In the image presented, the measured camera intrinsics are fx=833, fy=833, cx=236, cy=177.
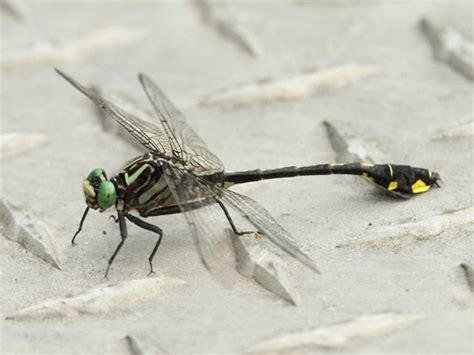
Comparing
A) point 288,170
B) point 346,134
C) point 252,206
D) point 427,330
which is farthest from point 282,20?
point 427,330

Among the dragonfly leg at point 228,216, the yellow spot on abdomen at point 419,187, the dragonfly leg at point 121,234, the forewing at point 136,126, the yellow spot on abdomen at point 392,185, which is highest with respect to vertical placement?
the forewing at point 136,126

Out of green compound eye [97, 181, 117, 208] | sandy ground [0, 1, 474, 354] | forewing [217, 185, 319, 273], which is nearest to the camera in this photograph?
sandy ground [0, 1, 474, 354]

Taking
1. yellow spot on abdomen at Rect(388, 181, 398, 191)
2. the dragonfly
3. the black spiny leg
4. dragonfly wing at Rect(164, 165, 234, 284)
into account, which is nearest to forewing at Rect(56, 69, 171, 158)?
the dragonfly

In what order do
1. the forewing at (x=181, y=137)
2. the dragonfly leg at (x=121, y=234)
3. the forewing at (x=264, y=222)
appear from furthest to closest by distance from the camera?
the forewing at (x=181, y=137)
the dragonfly leg at (x=121, y=234)
the forewing at (x=264, y=222)

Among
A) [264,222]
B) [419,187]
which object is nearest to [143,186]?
[264,222]

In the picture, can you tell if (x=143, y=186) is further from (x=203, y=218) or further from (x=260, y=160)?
(x=260, y=160)

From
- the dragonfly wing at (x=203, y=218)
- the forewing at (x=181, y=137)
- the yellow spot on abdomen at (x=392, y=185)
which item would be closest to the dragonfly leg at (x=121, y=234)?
the dragonfly wing at (x=203, y=218)

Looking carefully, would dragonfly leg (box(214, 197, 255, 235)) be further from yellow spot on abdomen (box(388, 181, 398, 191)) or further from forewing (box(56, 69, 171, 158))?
yellow spot on abdomen (box(388, 181, 398, 191))

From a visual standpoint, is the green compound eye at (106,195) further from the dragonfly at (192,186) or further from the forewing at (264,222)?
the forewing at (264,222)
